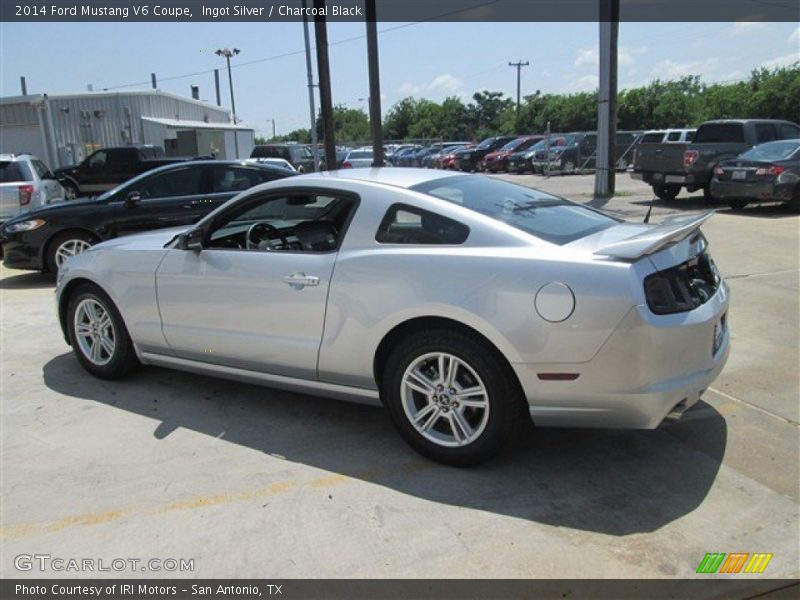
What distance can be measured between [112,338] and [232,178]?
495 cm

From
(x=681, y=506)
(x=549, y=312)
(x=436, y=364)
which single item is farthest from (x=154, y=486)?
(x=681, y=506)

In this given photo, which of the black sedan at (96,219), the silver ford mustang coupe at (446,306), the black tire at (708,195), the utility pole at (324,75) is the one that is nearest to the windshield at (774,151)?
the black tire at (708,195)

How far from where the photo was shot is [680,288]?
3270 mm

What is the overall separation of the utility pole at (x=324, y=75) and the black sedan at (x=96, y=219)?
8104mm

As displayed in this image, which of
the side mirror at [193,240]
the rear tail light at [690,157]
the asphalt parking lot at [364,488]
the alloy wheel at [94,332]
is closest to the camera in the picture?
the asphalt parking lot at [364,488]

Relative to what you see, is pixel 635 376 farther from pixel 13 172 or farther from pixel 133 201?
pixel 13 172

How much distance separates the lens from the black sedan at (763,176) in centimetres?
1231

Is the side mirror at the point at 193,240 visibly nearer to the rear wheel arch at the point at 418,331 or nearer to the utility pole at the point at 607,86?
the rear wheel arch at the point at 418,331

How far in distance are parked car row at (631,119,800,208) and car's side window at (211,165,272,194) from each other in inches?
357

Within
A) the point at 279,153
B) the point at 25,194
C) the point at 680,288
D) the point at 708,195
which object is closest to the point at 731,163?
the point at 708,195

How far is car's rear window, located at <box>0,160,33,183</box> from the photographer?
1162 cm

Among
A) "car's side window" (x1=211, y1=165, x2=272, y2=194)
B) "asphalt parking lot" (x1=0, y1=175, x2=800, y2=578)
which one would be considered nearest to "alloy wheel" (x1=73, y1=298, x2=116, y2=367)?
"asphalt parking lot" (x1=0, y1=175, x2=800, y2=578)

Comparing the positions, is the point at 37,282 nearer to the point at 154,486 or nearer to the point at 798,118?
the point at 154,486

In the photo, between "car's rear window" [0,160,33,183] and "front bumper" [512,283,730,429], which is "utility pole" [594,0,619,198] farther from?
"front bumper" [512,283,730,429]
